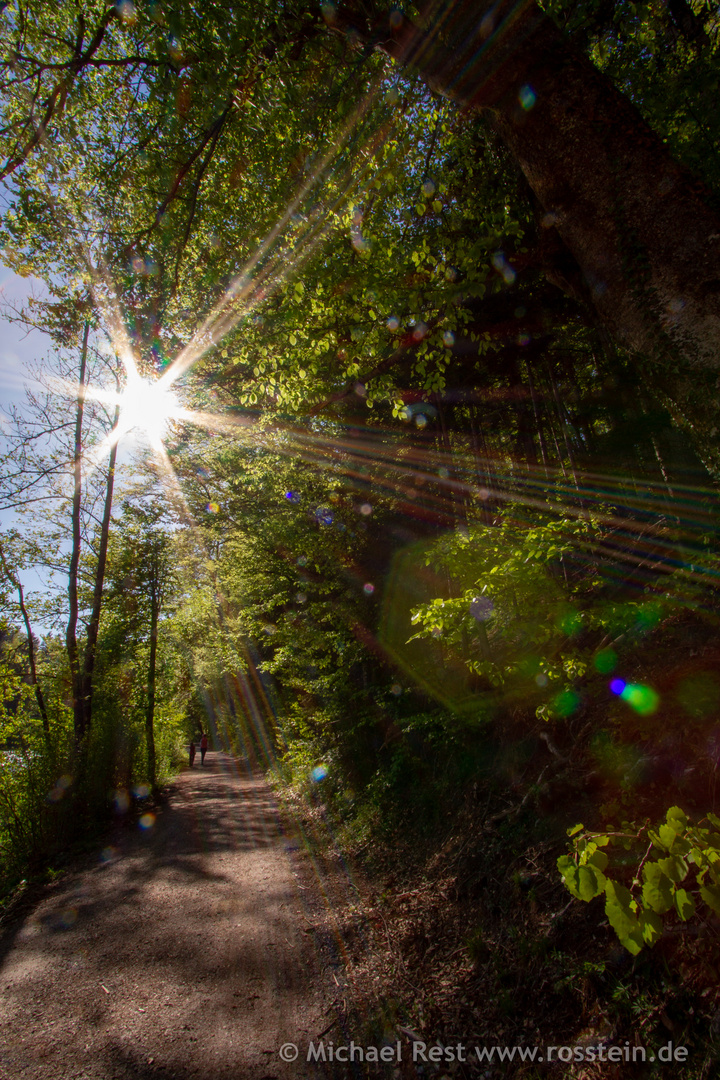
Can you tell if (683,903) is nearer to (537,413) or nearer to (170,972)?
(170,972)

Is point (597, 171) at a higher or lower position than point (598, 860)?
higher

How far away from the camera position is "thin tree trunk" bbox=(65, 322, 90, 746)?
1220 cm

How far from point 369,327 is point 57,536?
1324cm

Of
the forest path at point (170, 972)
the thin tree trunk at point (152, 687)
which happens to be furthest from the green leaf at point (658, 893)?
the thin tree trunk at point (152, 687)

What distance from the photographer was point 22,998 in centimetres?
449

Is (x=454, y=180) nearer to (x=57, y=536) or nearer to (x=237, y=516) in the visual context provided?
(x=237, y=516)

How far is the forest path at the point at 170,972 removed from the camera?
346 cm

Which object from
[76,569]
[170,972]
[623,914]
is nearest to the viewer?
[623,914]

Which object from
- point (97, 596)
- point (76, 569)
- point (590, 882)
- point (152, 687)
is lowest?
point (590, 882)

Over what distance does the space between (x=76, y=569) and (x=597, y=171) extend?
1489cm

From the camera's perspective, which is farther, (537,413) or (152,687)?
(152,687)

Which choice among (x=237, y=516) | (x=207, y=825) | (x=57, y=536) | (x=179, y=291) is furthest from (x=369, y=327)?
(x=57, y=536)

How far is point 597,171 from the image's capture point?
281 centimetres

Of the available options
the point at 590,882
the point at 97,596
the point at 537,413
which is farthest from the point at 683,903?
the point at 97,596
